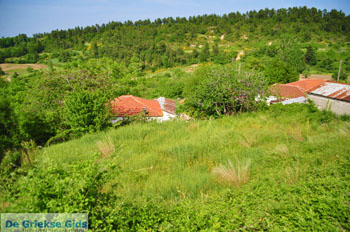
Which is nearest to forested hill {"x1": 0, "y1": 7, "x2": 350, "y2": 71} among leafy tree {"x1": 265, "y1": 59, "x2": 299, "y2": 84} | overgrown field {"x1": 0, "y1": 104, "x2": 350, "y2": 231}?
leafy tree {"x1": 265, "y1": 59, "x2": 299, "y2": 84}

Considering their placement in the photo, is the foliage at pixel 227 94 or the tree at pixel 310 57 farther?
the tree at pixel 310 57

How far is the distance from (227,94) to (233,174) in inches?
294

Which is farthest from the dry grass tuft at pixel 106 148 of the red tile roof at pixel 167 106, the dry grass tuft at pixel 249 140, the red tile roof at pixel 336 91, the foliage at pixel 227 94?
the red tile roof at pixel 336 91

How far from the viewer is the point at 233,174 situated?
12.5 ft

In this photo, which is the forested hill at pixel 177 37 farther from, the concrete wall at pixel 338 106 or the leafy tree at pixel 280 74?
the concrete wall at pixel 338 106

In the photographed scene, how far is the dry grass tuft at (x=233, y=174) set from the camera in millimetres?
3734

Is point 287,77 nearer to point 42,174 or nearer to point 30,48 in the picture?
point 42,174

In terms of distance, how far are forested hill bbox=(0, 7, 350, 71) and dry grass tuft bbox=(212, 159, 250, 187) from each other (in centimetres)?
6708

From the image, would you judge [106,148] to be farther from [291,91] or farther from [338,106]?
[291,91]

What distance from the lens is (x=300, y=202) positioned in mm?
2834

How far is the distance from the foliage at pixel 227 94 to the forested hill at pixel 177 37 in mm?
58701

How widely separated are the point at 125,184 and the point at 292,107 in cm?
1056

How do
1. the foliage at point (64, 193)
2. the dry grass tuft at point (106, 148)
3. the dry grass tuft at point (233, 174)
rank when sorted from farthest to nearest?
the dry grass tuft at point (106, 148) → the dry grass tuft at point (233, 174) → the foliage at point (64, 193)

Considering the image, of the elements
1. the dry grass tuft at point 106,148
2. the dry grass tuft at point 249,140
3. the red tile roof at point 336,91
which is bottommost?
the red tile roof at point 336,91
